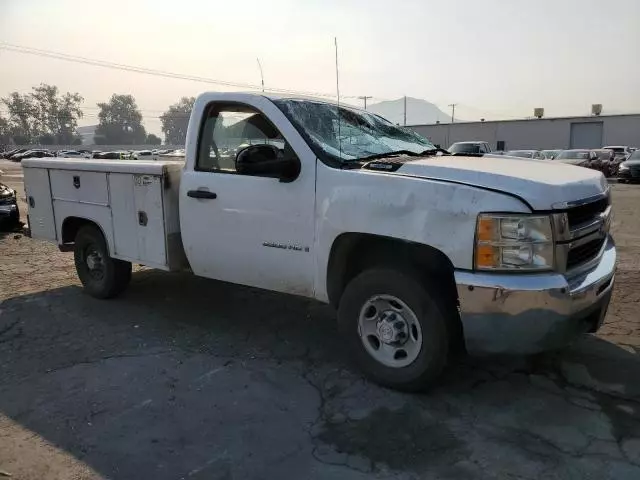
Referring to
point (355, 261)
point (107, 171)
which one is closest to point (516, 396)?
point (355, 261)

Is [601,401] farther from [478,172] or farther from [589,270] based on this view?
[478,172]

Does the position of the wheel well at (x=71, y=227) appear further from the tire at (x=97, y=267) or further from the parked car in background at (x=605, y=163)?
the parked car in background at (x=605, y=163)

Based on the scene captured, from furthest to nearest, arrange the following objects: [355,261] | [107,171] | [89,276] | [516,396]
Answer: [89,276]
[107,171]
[355,261]
[516,396]

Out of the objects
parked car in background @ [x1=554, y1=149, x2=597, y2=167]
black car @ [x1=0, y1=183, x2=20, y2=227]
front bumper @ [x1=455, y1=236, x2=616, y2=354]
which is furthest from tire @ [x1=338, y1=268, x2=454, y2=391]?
parked car in background @ [x1=554, y1=149, x2=597, y2=167]

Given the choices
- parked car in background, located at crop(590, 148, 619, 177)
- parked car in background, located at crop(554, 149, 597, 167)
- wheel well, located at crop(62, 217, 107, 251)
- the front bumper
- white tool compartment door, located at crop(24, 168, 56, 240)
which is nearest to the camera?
the front bumper

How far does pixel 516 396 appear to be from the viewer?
142 inches

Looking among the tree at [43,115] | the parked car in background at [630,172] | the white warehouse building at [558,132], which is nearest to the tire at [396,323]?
the parked car in background at [630,172]

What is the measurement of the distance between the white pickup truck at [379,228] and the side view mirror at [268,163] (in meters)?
0.01

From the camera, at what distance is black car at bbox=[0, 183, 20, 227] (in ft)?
32.5

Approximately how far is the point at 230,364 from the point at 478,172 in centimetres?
237

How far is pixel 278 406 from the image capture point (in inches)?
140

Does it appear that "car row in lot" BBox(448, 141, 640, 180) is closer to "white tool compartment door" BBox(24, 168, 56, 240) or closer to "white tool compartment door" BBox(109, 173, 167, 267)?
"white tool compartment door" BBox(24, 168, 56, 240)

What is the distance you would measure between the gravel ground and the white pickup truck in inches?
17.1

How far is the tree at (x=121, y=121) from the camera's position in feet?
438
